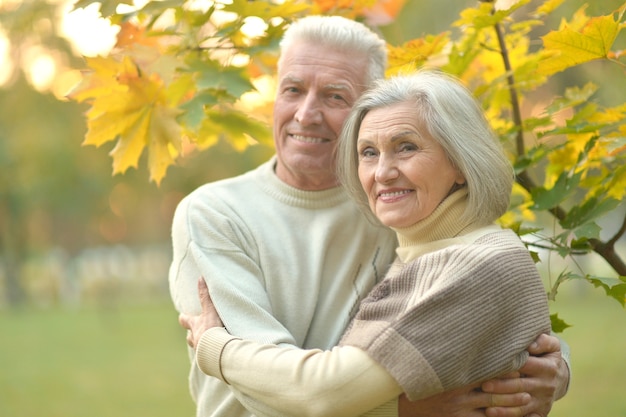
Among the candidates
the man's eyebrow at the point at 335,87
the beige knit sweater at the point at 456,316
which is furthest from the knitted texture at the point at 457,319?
the man's eyebrow at the point at 335,87

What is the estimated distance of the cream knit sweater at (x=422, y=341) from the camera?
2010 mm

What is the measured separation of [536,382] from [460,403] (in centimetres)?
23

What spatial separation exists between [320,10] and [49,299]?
22.1 m

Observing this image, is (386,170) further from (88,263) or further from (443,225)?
(88,263)

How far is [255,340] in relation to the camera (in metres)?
2.30

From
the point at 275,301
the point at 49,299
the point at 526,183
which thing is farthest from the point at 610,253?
the point at 49,299

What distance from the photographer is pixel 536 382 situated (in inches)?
88.0

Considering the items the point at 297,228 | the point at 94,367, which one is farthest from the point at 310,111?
the point at 94,367

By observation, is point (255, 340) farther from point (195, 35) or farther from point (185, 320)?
point (195, 35)

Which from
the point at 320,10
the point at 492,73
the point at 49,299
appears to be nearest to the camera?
the point at 320,10

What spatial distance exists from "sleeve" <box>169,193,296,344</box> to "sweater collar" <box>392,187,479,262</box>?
18.3 inches

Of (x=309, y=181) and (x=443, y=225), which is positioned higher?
(x=443, y=225)

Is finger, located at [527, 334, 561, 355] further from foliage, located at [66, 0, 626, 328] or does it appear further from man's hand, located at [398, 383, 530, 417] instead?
foliage, located at [66, 0, 626, 328]

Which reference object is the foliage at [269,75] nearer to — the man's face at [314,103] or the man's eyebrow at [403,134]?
the man's face at [314,103]
